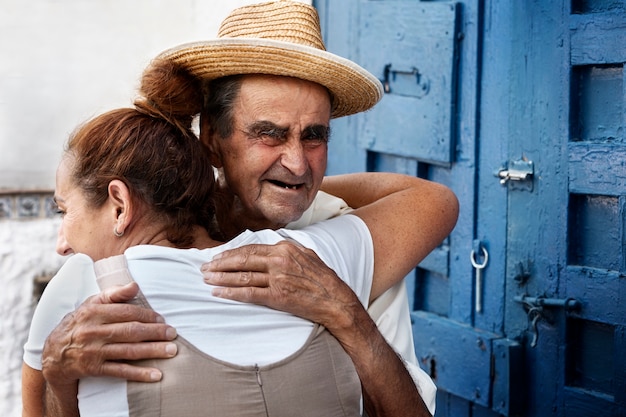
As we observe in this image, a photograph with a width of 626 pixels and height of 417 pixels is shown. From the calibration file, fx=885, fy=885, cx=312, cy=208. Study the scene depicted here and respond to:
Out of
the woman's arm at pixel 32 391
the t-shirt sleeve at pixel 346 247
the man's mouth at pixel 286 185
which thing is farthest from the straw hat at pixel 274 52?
the woman's arm at pixel 32 391

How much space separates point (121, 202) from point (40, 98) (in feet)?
7.40

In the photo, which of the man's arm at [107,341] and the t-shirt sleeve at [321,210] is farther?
the t-shirt sleeve at [321,210]

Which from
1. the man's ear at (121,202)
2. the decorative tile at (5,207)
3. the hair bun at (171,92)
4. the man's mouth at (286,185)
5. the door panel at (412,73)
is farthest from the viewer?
the decorative tile at (5,207)

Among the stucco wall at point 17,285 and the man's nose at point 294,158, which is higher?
the man's nose at point 294,158

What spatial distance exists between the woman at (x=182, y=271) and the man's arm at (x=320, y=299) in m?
0.03

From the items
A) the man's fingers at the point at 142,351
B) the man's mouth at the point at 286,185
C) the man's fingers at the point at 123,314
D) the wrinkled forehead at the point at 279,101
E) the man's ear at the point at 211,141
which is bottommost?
the man's fingers at the point at 142,351

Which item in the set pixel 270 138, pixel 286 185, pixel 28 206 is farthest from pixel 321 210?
pixel 28 206

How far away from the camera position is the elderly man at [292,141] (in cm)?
210

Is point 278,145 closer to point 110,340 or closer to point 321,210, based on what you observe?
point 321,210

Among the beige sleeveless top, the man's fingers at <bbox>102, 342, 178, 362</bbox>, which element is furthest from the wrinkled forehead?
the man's fingers at <bbox>102, 342, 178, 362</bbox>

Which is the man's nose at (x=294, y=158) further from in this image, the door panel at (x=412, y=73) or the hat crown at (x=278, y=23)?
the door panel at (x=412, y=73)

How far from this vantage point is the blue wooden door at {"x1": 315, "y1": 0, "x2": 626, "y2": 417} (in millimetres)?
2902

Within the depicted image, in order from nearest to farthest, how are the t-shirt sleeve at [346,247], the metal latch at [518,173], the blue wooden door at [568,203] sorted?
the t-shirt sleeve at [346,247]
the blue wooden door at [568,203]
the metal latch at [518,173]

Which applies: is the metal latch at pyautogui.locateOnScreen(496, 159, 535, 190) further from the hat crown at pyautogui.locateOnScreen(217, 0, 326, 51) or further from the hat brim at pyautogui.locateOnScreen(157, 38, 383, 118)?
the hat crown at pyautogui.locateOnScreen(217, 0, 326, 51)
